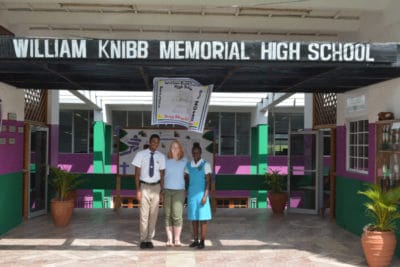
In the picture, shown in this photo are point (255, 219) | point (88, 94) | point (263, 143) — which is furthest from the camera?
point (263, 143)

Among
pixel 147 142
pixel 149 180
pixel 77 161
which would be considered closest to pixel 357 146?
pixel 149 180

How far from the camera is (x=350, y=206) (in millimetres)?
9367

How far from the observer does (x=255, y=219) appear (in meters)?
10.8

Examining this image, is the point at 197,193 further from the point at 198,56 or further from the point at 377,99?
the point at 377,99

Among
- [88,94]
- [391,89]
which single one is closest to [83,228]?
[391,89]

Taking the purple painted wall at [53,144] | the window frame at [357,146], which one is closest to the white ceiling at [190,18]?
the window frame at [357,146]

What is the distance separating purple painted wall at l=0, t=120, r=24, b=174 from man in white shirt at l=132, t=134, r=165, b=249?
2.54 metres

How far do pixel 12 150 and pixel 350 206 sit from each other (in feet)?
20.5

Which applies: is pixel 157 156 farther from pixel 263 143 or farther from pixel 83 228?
pixel 263 143

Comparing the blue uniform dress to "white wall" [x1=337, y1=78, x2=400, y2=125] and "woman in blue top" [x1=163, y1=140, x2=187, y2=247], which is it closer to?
"woman in blue top" [x1=163, y1=140, x2=187, y2=247]

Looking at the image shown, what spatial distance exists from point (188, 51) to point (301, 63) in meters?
1.45

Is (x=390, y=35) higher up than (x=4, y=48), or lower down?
higher up

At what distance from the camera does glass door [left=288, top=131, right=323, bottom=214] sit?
11.7 m

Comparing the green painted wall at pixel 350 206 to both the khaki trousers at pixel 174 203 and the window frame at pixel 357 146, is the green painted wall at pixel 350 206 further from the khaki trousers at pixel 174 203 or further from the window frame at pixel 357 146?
the khaki trousers at pixel 174 203
